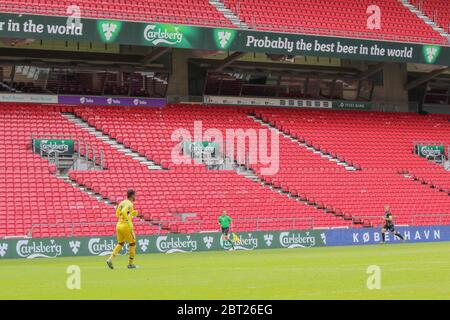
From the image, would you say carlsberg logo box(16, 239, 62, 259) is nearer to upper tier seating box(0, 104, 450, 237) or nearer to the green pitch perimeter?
upper tier seating box(0, 104, 450, 237)

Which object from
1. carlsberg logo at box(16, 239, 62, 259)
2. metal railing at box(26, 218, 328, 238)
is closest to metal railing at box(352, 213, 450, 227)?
metal railing at box(26, 218, 328, 238)

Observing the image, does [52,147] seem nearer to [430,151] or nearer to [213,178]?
[213,178]

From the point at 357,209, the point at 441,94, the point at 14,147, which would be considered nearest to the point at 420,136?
the point at 441,94

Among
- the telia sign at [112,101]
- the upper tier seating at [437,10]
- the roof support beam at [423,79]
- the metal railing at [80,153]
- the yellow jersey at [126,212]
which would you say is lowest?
the yellow jersey at [126,212]

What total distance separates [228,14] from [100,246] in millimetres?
18355

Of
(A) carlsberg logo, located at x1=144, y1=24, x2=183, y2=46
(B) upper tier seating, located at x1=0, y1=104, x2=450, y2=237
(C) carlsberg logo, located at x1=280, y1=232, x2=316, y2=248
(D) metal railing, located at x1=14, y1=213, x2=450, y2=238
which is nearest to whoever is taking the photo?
(D) metal railing, located at x1=14, y1=213, x2=450, y2=238

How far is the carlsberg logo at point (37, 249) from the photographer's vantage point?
33.2 m

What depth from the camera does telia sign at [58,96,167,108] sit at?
4741 cm

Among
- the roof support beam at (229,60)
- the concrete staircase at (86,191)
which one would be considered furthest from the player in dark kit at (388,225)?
the roof support beam at (229,60)

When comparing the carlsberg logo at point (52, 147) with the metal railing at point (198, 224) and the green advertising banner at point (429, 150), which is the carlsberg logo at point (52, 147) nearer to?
the metal railing at point (198, 224)

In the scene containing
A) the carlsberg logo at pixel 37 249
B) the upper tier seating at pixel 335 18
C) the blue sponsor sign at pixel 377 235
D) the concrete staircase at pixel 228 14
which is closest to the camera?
the carlsberg logo at pixel 37 249

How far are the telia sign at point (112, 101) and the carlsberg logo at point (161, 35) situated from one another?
5.42 meters

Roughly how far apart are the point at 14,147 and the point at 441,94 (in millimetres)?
29070

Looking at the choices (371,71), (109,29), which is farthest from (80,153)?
(371,71)
